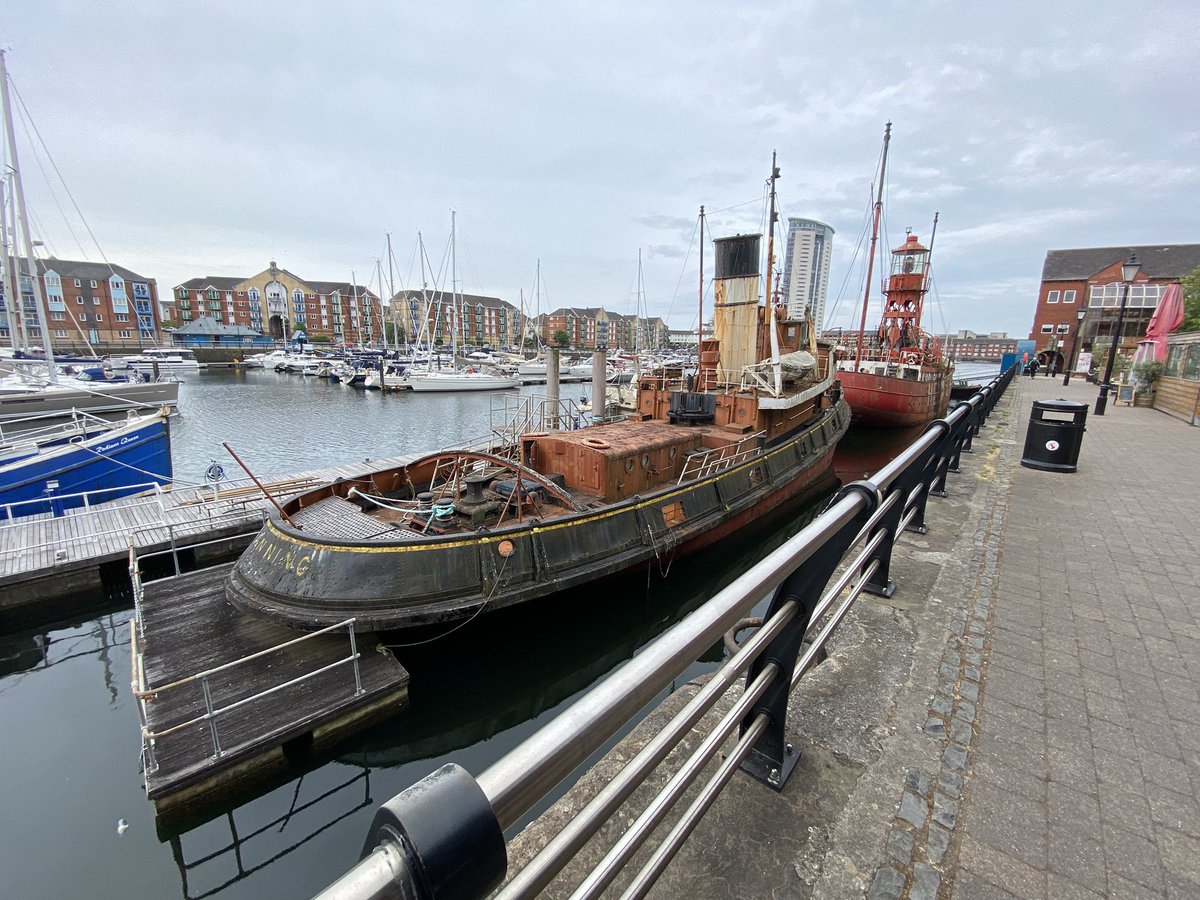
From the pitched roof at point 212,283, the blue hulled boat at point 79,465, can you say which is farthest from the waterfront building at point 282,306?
the blue hulled boat at point 79,465

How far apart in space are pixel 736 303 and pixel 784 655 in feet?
53.3

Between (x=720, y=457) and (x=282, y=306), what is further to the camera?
(x=282, y=306)

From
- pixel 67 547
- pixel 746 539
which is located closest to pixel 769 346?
pixel 746 539

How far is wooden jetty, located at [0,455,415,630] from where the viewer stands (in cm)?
1045

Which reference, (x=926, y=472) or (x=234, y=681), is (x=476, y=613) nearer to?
(x=234, y=681)

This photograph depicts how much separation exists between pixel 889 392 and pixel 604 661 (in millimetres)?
21243

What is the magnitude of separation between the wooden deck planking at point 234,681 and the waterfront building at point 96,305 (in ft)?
300

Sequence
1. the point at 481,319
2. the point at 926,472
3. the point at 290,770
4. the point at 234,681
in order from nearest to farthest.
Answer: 1. the point at 926,472
2. the point at 290,770
3. the point at 234,681
4. the point at 481,319

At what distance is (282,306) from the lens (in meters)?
109

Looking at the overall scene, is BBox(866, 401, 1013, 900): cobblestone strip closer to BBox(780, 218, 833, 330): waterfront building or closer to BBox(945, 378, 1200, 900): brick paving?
BBox(945, 378, 1200, 900): brick paving

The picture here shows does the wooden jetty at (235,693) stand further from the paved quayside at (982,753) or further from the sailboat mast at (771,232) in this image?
the sailboat mast at (771,232)

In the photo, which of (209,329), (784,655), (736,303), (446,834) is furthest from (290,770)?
(209,329)

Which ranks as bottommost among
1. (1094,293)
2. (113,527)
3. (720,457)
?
(113,527)

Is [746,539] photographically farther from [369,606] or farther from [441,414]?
[441,414]
